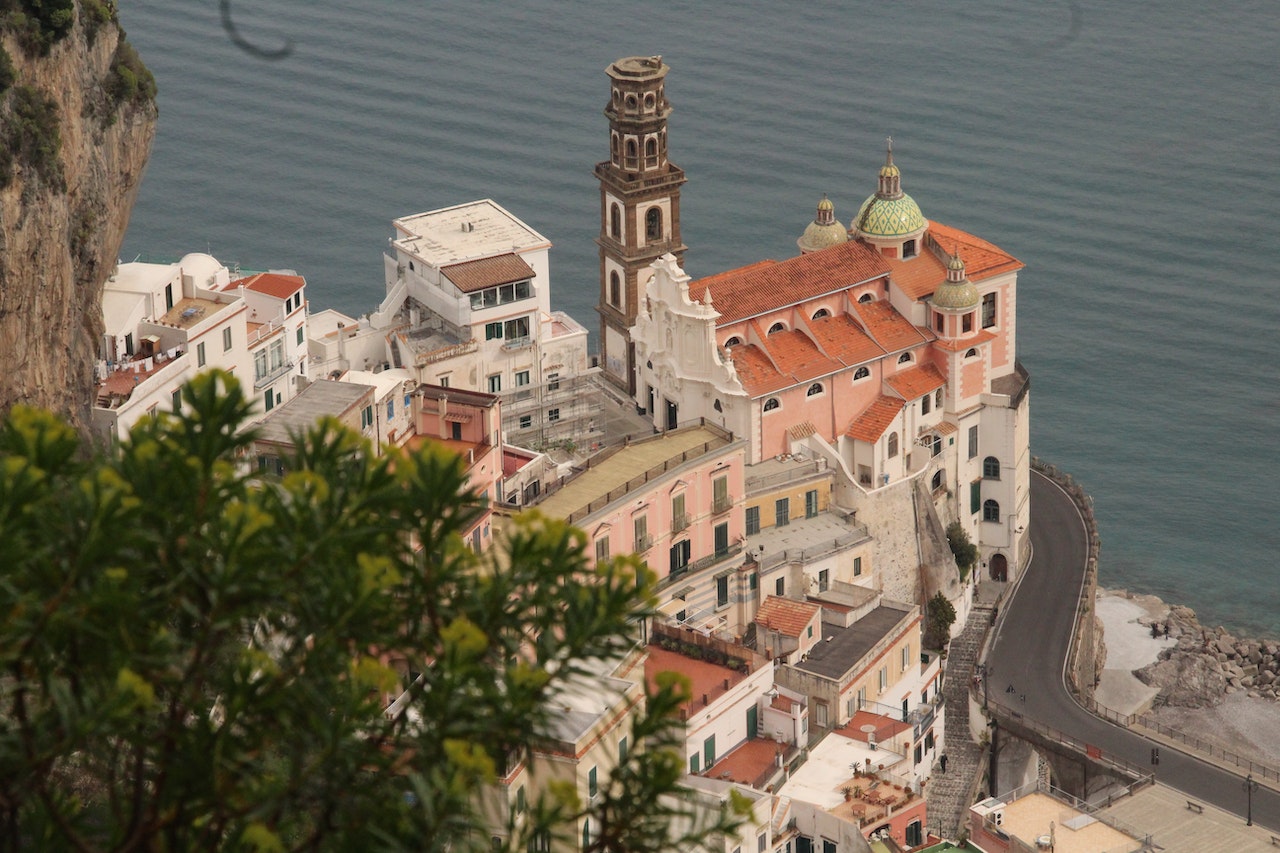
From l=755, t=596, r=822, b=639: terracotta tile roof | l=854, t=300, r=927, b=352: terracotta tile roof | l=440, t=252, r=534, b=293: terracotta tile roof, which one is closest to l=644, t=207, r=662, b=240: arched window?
l=440, t=252, r=534, b=293: terracotta tile roof

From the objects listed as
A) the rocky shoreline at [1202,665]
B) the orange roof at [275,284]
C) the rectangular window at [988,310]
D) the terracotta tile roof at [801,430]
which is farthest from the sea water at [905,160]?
the orange roof at [275,284]

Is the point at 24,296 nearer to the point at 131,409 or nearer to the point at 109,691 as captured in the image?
→ the point at 131,409

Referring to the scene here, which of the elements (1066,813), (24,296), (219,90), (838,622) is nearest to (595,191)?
(219,90)

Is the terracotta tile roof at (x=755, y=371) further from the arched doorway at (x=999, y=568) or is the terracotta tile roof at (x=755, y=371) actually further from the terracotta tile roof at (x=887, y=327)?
the arched doorway at (x=999, y=568)

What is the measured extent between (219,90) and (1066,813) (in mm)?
91525

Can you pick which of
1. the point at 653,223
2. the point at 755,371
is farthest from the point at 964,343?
the point at 653,223

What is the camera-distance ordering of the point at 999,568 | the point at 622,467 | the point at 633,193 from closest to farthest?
the point at 622,467 → the point at 633,193 → the point at 999,568

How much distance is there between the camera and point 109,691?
30.8m

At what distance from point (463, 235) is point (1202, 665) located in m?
40.2

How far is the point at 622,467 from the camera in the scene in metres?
89.6

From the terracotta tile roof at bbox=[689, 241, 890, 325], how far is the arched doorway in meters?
14.8

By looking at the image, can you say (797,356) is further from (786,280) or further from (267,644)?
(267,644)

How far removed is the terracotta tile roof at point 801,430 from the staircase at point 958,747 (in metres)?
11.2

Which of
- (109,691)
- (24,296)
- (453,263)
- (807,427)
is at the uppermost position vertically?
(109,691)
